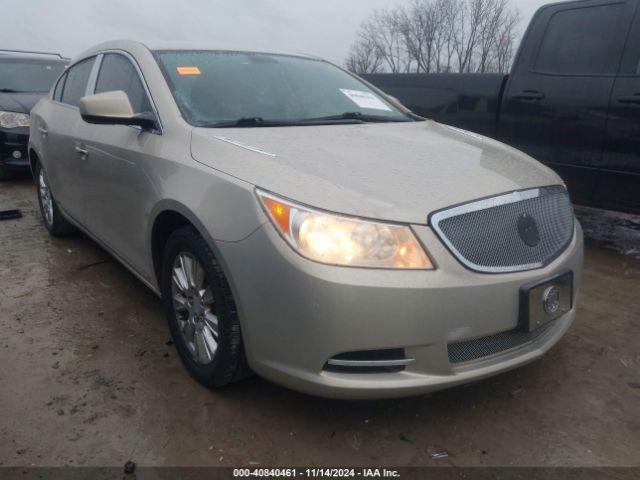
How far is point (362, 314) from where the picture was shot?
1.86 meters

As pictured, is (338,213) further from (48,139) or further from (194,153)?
(48,139)

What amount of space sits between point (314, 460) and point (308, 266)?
765 millimetres

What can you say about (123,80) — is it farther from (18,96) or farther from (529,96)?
(18,96)

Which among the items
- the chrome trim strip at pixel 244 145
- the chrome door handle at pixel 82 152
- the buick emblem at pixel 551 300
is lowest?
the buick emblem at pixel 551 300

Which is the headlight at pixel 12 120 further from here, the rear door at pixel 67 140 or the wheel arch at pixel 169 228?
the wheel arch at pixel 169 228

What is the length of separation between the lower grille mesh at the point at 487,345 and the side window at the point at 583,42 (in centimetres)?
275

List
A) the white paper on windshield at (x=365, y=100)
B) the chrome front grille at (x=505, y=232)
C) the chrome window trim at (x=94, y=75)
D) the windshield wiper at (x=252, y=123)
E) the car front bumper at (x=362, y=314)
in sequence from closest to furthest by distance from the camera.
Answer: the car front bumper at (x=362, y=314) < the chrome front grille at (x=505, y=232) < the windshield wiper at (x=252, y=123) < the white paper on windshield at (x=365, y=100) < the chrome window trim at (x=94, y=75)

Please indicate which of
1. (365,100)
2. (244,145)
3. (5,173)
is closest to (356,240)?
(244,145)

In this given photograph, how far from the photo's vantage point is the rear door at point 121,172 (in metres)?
2.74

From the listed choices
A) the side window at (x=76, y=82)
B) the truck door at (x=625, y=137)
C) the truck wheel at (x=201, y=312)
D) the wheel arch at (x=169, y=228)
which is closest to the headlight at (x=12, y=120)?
the side window at (x=76, y=82)

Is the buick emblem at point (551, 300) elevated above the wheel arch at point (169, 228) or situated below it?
below

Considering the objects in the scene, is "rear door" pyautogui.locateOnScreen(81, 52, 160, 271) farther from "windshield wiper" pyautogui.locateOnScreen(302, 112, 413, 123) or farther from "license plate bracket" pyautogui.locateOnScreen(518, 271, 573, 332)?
"license plate bracket" pyautogui.locateOnScreen(518, 271, 573, 332)

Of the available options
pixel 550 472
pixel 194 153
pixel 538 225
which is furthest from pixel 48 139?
pixel 550 472

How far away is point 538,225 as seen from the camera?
2217mm
